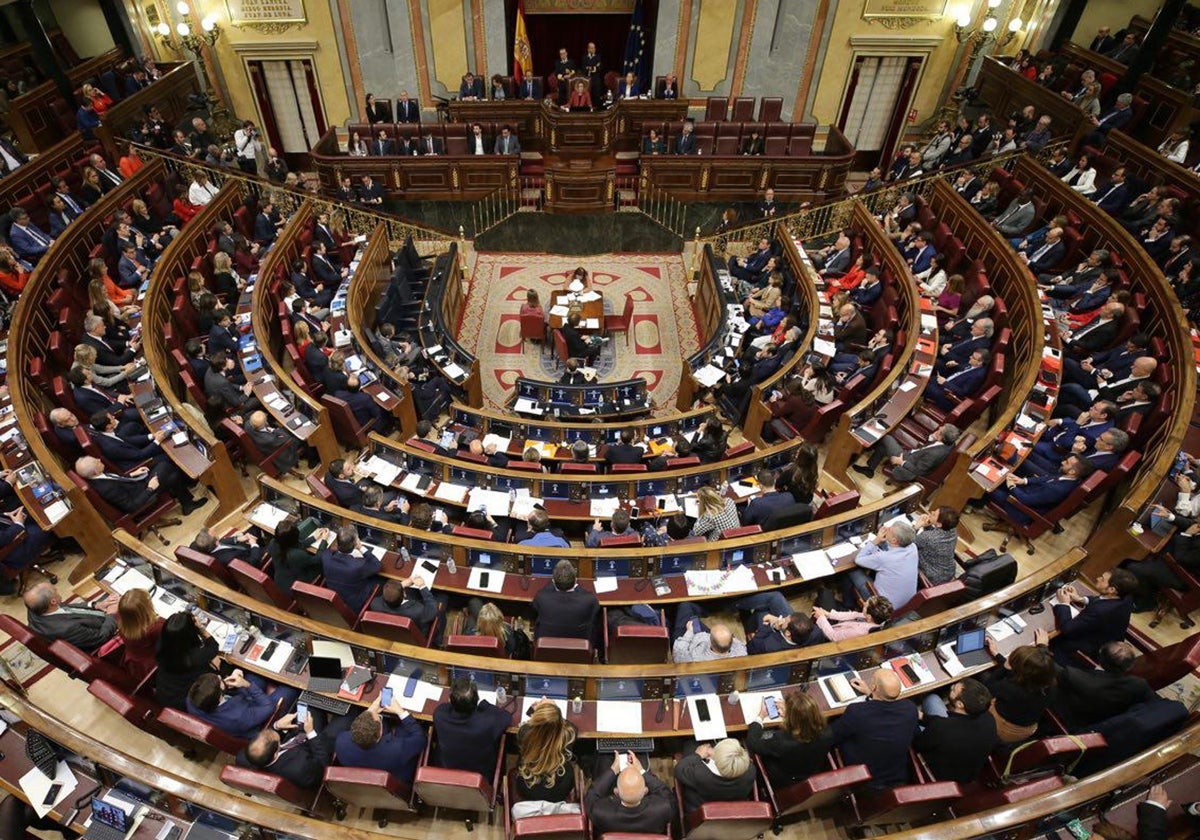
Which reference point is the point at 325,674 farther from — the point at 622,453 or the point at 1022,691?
the point at 1022,691

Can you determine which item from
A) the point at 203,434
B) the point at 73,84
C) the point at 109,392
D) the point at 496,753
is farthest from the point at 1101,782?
the point at 73,84

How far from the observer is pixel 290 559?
16.7 feet

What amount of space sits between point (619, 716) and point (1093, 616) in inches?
132

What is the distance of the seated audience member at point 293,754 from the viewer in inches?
151

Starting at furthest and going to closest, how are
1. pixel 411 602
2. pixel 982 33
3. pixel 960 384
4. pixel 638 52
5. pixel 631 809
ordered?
pixel 638 52, pixel 982 33, pixel 960 384, pixel 411 602, pixel 631 809

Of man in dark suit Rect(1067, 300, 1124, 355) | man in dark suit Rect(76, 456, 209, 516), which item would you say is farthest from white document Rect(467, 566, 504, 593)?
man in dark suit Rect(1067, 300, 1124, 355)

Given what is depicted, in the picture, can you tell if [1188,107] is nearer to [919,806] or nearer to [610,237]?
[610,237]

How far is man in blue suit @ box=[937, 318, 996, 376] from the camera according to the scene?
7770 mm

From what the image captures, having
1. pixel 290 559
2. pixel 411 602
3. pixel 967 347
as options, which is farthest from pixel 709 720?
pixel 967 347

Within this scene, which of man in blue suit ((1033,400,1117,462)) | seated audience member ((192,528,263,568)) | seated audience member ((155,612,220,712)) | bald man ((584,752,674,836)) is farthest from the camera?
man in blue suit ((1033,400,1117,462))

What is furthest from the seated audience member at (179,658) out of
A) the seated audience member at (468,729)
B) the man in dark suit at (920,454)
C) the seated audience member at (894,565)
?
the man in dark suit at (920,454)

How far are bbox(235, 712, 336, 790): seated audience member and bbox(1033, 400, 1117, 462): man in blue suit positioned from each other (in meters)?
6.94

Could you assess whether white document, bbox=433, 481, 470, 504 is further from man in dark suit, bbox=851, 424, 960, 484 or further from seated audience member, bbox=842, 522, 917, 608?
man in dark suit, bbox=851, 424, 960, 484

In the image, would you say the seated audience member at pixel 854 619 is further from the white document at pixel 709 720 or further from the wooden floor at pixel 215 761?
the white document at pixel 709 720
